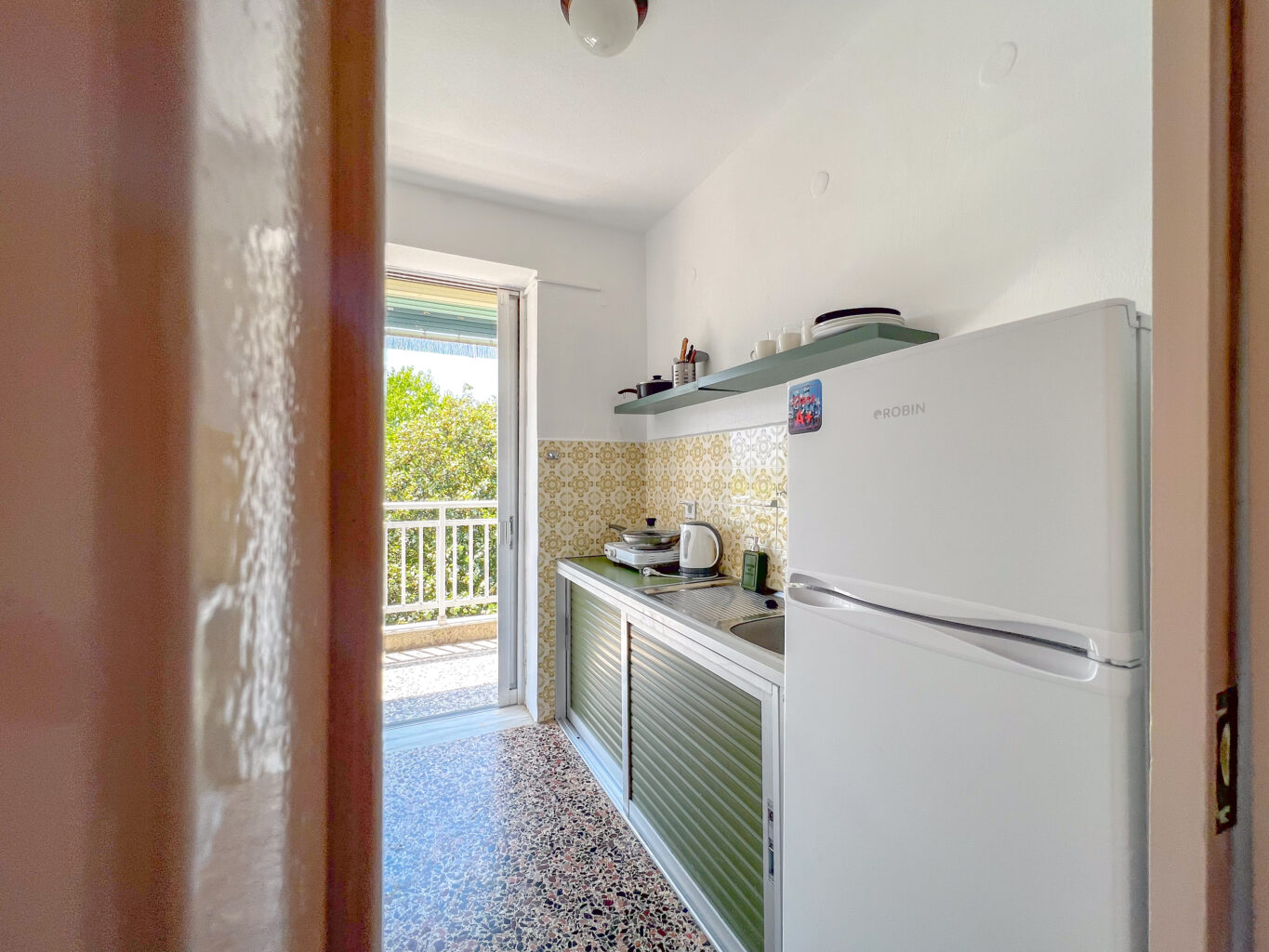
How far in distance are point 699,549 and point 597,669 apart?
70 centimetres

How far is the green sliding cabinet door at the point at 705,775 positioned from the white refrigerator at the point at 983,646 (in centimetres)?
24

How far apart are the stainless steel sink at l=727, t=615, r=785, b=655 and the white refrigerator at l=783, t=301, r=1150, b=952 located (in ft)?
1.54

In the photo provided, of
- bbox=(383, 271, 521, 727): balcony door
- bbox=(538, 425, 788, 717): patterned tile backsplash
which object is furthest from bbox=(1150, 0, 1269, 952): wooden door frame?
bbox=(383, 271, 521, 727): balcony door

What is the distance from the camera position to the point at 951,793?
79 centimetres

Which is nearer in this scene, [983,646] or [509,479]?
[983,646]

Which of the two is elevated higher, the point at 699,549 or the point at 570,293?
the point at 570,293

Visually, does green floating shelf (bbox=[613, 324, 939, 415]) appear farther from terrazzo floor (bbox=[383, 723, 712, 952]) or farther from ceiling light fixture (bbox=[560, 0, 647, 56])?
terrazzo floor (bbox=[383, 723, 712, 952])

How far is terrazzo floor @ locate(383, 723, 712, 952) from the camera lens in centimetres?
146

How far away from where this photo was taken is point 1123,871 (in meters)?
0.62

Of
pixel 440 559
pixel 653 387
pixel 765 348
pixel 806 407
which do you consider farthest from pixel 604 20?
pixel 440 559

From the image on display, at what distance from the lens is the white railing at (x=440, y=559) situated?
12.9ft

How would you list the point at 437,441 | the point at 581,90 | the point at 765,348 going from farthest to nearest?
Answer: the point at 437,441
the point at 581,90
the point at 765,348

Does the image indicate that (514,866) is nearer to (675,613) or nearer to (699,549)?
(675,613)

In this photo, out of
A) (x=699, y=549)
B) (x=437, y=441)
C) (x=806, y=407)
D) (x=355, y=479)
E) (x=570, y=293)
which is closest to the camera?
(x=355, y=479)
